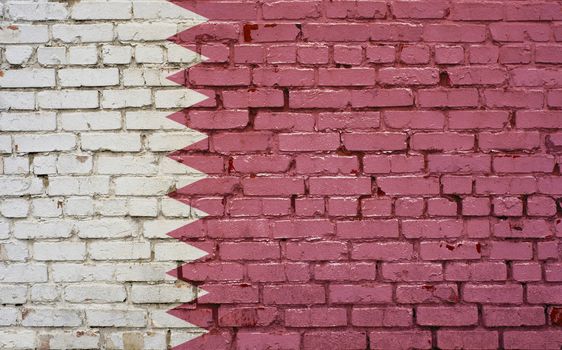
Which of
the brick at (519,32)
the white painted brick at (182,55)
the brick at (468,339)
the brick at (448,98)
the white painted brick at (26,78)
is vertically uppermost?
the brick at (519,32)

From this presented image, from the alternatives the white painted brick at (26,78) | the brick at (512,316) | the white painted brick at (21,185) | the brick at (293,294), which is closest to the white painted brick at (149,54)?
the white painted brick at (26,78)

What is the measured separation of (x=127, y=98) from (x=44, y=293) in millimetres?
818

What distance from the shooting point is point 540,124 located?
6.13ft

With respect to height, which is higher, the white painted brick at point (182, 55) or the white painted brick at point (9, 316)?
the white painted brick at point (182, 55)

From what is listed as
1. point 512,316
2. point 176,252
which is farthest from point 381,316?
point 176,252

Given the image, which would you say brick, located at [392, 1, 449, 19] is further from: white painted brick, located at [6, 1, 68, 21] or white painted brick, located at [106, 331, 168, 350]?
white painted brick, located at [106, 331, 168, 350]

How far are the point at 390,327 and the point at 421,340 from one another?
0.42 ft

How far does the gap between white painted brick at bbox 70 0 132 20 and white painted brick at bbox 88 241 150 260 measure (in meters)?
0.87

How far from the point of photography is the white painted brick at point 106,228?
1883 millimetres

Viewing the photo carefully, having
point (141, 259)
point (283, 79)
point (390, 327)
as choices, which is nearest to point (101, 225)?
point (141, 259)

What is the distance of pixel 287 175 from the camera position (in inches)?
73.7

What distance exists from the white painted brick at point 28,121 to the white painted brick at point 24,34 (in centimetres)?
28

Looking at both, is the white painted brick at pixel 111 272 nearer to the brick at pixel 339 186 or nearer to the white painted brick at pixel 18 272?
the white painted brick at pixel 18 272

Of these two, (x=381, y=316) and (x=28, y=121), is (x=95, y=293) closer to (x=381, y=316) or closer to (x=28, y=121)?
(x=28, y=121)
